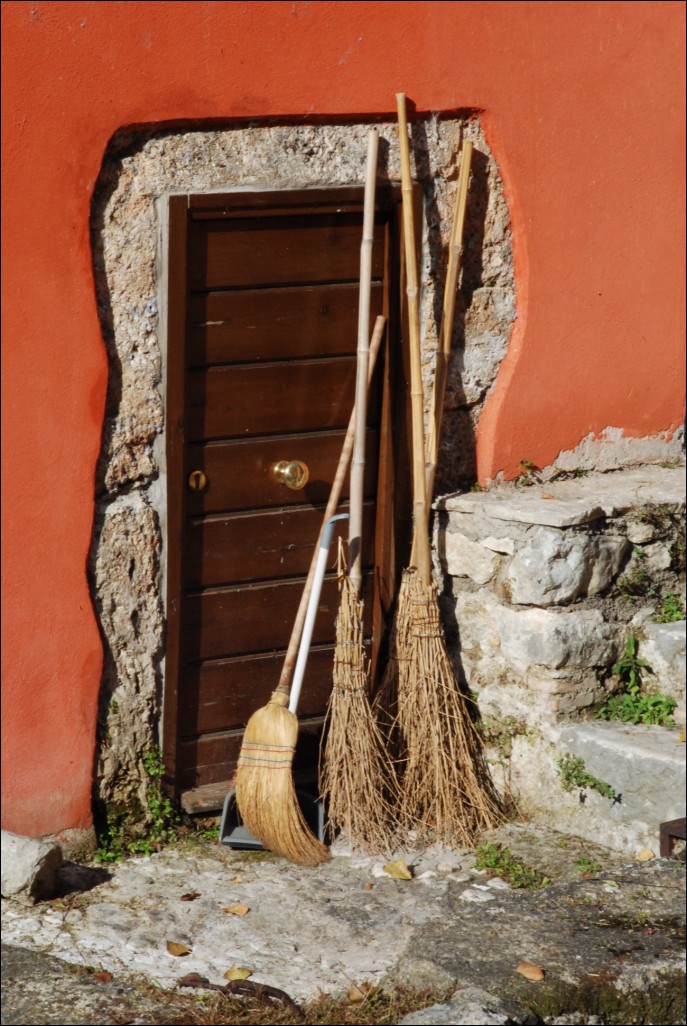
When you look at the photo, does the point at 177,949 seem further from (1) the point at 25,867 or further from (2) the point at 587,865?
(2) the point at 587,865

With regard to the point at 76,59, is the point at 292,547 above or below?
below

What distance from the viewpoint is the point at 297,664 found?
445 centimetres

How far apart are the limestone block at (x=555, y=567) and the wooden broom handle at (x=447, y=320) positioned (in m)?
0.41

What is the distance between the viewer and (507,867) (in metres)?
4.33

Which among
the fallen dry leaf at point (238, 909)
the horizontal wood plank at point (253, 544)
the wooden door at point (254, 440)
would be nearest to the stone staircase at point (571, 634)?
the wooden door at point (254, 440)

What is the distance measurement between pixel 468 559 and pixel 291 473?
2.30ft

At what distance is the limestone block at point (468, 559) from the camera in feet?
14.9

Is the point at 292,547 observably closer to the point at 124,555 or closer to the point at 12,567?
the point at 124,555

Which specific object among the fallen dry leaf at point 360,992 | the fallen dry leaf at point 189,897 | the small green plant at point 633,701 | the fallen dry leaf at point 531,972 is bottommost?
the fallen dry leaf at point 360,992

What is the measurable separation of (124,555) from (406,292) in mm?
1309

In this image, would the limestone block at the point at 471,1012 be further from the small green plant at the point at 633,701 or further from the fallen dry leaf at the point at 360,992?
the small green plant at the point at 633,701

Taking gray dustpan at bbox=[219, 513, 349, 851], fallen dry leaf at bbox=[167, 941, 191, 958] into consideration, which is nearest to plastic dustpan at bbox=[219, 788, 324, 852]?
→ gray dustpan at bbox=[219, 513, 349, 851]

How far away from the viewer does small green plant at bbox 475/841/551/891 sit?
13.9ft

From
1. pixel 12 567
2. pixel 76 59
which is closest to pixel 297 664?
pixel 12 567
